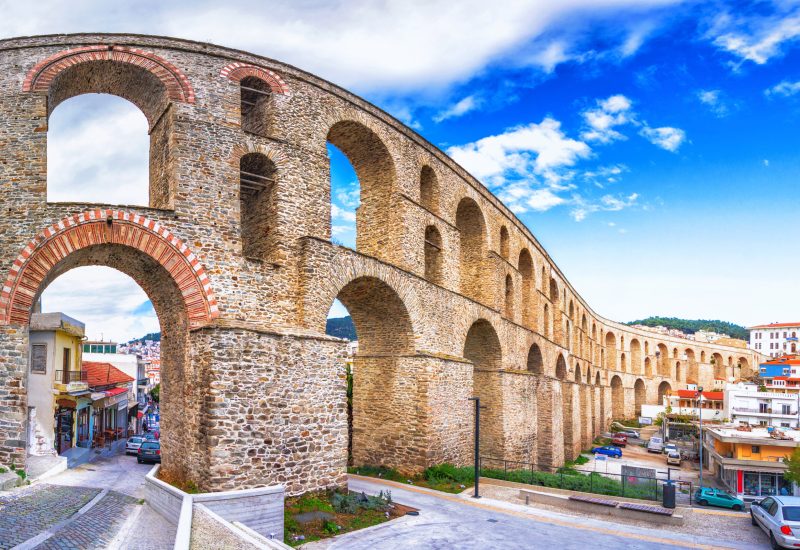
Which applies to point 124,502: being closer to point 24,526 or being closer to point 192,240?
point 24,526

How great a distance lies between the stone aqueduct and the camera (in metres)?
12.3

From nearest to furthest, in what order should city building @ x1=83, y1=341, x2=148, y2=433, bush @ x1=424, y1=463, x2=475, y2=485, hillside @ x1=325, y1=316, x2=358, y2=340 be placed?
1. bush @ x1=424, y1=463, x2=475, y2=485
2. city building @ x1=83, y1=341, x2=148, y2=433
3. hillside @ x1=325, y1=316, x2=358, y2=340

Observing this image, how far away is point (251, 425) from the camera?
12.4 metres

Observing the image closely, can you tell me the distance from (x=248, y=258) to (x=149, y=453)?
10.6 meters

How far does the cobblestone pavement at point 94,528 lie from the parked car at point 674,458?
37.8 m

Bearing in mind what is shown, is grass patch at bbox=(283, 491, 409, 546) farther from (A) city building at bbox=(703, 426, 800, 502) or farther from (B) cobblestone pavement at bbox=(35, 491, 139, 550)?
(A) city building at bbox=(703, 426, 800, 502)

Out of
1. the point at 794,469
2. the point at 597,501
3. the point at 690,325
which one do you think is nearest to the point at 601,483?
the point at 597,501

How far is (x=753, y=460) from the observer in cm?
2950

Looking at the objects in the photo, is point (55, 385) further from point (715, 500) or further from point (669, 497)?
point (715, 500)

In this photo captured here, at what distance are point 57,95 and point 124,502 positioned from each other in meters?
9.69

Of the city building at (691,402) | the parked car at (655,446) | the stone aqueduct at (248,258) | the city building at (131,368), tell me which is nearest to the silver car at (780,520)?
the stone aqueduct at (248,258)

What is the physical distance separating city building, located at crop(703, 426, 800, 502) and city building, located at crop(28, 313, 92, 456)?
2941 centimetres

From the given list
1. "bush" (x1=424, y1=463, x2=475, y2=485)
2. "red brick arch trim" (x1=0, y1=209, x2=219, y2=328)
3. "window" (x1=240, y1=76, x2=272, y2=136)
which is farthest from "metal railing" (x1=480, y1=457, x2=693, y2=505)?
"window" (x1=240, y1=76, x2=272, y2=136)

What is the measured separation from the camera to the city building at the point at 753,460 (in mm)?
28406
